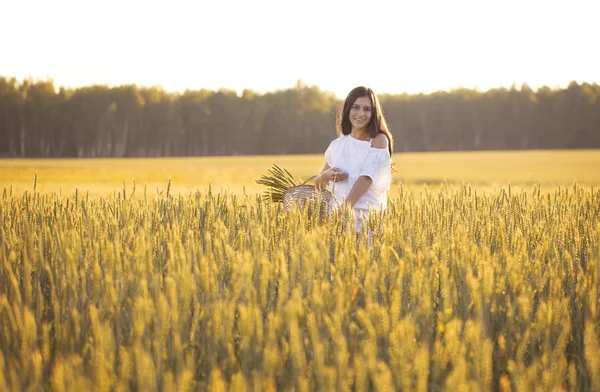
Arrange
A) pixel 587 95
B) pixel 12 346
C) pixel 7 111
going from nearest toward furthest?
pixel 12 346 < pixel 7 111 < pixel 587 95

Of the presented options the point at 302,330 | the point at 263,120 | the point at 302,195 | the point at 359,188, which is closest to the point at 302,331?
the point at 302,330

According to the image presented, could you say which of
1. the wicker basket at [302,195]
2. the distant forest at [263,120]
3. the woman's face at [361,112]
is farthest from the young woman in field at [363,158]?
the distant forest at [263,120]

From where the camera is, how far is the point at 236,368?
6.67ft

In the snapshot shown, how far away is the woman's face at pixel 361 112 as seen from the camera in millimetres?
5031

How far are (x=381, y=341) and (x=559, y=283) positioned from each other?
76 centimetres

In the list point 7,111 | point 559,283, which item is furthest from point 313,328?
point 7,111

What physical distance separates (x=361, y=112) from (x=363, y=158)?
13.6 inches

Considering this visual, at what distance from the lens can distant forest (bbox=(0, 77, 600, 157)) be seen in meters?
51.8

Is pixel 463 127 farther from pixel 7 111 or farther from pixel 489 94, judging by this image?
pixel 7 111

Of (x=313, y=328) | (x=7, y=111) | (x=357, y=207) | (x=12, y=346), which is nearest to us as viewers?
(x=313, y=328)

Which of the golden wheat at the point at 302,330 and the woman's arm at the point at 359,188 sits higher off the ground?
the woman's arm at the point at 359,188

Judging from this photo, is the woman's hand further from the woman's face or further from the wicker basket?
the woman's face

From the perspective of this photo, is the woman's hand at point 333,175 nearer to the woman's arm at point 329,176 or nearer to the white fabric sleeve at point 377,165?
the woman's arm at point 329,176

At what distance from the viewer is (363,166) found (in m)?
5.01
